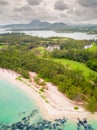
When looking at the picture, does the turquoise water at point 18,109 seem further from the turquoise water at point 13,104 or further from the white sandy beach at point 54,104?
the white sandy beach at point 54,104

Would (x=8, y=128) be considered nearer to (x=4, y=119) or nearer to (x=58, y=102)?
(x=4, y=119)

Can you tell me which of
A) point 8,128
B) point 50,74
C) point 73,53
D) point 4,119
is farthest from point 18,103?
point 73,53

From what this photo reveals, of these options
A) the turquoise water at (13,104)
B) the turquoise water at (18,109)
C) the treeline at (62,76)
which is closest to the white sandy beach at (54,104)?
the turquoise water at (18,109)

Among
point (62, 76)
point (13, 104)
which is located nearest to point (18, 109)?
point (13, 104)

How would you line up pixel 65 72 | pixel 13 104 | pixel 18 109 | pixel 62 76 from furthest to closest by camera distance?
1. pixel 65 72
2. pixel 62 76
3. pixel 13 104
4. pixel 18 109

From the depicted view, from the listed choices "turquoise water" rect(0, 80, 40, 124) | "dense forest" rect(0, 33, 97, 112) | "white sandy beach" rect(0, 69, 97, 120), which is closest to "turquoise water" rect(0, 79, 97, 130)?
"turquoise water" rect(0, 80, 40, 124)

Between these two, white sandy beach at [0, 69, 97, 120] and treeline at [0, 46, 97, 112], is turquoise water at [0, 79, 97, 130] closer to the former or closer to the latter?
white sandy beach at [0, 69, 97, 120]

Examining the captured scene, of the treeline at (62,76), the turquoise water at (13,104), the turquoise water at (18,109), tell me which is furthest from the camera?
the treeline at (62,76)

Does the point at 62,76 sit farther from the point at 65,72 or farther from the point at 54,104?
the point at 54,104
